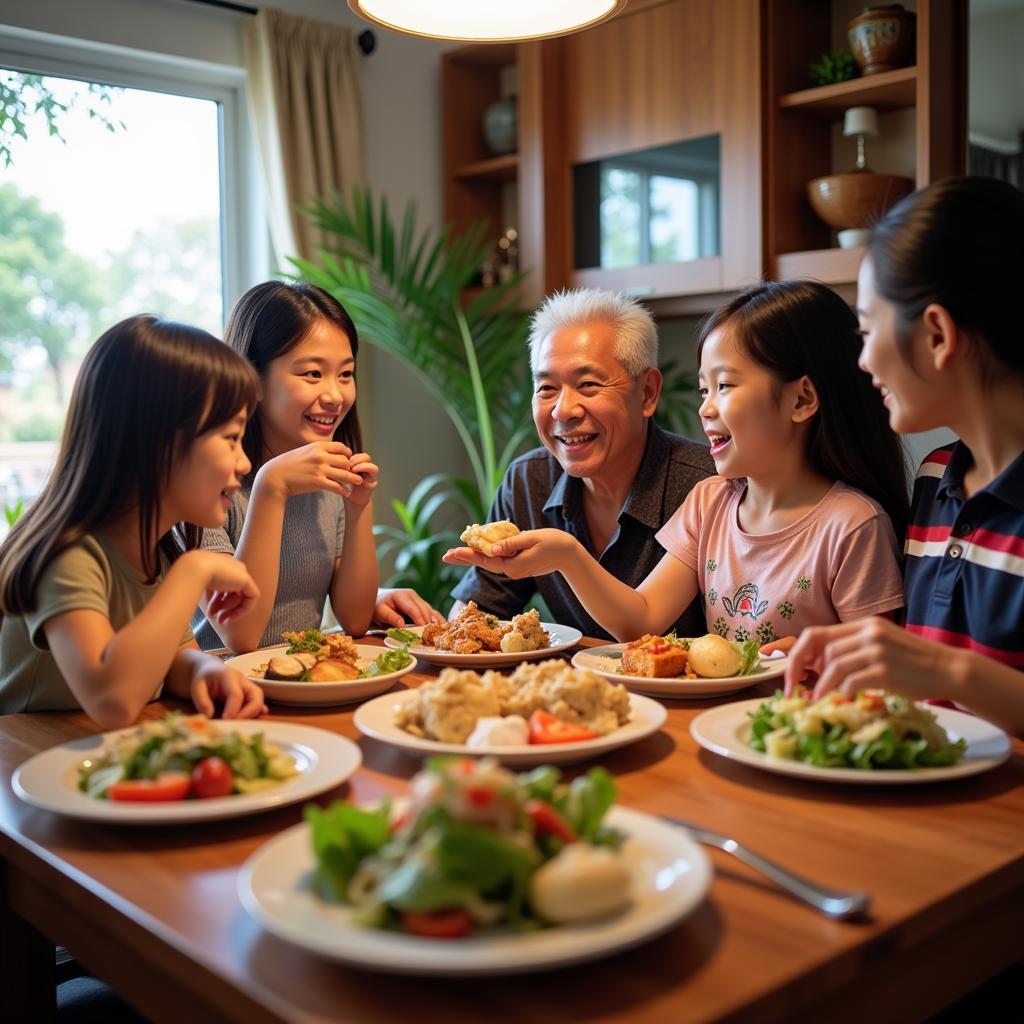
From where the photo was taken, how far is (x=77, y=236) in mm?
3961

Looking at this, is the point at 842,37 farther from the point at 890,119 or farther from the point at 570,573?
the point at 570,573

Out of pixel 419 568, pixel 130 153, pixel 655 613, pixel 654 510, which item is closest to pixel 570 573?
pixel 655 613

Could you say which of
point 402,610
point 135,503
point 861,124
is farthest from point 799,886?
point 861,124

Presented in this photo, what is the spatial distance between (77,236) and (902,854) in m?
3.78

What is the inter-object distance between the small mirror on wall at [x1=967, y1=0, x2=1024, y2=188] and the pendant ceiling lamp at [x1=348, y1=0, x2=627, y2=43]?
1692 millimetres

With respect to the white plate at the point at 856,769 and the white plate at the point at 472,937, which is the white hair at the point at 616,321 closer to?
the white plate at the point at 856,769

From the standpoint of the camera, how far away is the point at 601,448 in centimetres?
231

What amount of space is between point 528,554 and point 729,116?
226cm

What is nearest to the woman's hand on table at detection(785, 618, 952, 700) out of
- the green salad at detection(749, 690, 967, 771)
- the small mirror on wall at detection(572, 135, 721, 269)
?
the green salad at detection(749, 690, 967, 771)

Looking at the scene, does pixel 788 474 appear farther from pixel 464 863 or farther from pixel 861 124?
pixel 861 124

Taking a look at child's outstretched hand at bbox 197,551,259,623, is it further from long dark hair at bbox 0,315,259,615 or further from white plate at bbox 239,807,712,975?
white plate at bbox 239,807,712,975

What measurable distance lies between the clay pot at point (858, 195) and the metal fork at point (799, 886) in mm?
2698

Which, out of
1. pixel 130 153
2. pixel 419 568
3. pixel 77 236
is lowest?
pixel 419 568

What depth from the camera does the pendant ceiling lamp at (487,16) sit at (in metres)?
1.83
